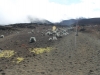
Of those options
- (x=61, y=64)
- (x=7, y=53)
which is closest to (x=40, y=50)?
(x=7, y=53)

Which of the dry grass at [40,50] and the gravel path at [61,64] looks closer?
the gravel path at [61,64]

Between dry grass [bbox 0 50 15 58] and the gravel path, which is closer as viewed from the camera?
the gravel path

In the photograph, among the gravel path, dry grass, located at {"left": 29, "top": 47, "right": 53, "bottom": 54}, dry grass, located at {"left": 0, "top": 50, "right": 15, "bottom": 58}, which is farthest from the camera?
dry grass, located at {"left": 29, "top": 47, "right": 53, "bottom": 54}

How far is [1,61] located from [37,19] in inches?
3847

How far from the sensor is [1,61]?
1817 centimetres

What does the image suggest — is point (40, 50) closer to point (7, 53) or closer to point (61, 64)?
point (7, 53)

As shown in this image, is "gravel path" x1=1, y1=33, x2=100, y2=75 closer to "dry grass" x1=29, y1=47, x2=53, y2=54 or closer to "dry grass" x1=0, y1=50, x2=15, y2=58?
"dry grass" x1=29, y1=47, x2=53, y2=54

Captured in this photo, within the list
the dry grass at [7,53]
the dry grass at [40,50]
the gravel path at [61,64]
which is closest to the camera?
the gravel path at [61,64]

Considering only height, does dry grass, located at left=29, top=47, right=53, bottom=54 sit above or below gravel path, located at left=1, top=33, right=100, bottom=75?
above

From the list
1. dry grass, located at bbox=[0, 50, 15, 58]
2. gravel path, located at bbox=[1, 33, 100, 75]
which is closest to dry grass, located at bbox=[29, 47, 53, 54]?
gravel path, located at bbox=[1, 33, 100, 75]

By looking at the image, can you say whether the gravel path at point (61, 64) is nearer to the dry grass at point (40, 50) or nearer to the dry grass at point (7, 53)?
the dry grass at point (40, 50)

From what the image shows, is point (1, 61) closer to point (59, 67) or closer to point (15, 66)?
point (15, 66)

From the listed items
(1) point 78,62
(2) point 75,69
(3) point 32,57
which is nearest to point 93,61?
(1) point 78,62

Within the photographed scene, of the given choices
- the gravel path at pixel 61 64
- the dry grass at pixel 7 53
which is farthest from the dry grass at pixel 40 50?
the dry grass at pixel 7 53
